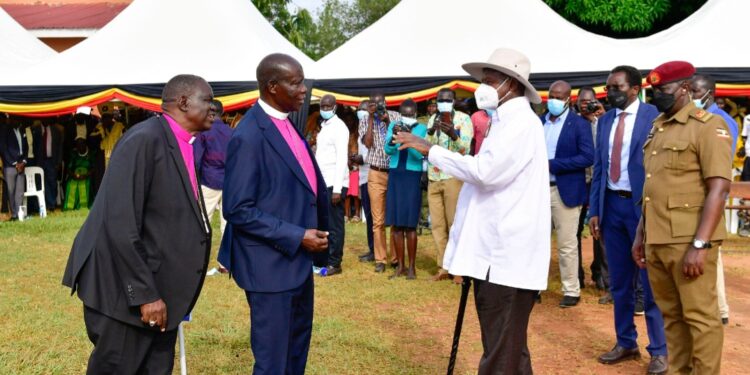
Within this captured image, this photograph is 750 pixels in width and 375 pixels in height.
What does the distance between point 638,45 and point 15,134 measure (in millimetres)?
11757

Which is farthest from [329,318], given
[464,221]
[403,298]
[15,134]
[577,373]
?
[15,134]

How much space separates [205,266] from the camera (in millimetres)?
3434

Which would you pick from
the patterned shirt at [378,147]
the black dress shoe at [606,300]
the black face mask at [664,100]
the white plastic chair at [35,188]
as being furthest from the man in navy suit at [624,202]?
the white plastic chair at [35,188]

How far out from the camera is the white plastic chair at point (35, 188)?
14.4 m

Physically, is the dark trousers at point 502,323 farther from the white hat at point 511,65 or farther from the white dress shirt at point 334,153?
the white dress shirt at point 334,153

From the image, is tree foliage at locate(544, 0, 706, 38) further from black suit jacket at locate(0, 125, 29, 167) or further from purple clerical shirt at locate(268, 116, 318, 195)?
purple clerical shirt at locate(268, 116, 318, 195)

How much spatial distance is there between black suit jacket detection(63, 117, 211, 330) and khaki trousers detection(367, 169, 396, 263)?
550 centimetres

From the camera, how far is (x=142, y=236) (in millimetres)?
3207

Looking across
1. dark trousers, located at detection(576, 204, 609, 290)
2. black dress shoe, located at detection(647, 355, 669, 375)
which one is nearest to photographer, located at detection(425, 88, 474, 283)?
dark trousers, located at detection(576, 204, 609, 290)

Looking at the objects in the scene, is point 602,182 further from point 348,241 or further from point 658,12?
point 658,12

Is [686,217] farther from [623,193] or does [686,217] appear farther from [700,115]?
[623,193]

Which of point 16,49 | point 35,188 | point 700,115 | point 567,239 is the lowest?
point 35,188

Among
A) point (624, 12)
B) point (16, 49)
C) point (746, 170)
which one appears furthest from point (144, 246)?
point (624, 12)

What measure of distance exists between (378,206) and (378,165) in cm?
50
